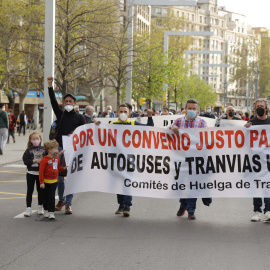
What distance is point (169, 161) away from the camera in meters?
10.4

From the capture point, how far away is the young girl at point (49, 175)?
9.91 meters

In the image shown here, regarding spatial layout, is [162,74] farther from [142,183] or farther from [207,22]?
[207,22]

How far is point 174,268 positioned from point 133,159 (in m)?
3.87

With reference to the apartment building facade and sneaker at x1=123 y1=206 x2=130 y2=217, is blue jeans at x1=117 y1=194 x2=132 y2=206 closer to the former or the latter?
sneaker at x1=123 y1=206 x2=130 y2=217

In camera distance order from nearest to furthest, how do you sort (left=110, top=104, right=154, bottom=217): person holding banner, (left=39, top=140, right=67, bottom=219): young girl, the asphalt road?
1. the asphalt road
2. (left=39, top=140, right=67, bottom=219): young girl
3. (left=110, top=104, right=154, bottom=217): person holding banner

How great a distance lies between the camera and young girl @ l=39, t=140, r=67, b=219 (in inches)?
390

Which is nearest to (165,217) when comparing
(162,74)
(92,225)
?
(92,225)

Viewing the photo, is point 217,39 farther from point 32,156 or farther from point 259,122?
point 32,156

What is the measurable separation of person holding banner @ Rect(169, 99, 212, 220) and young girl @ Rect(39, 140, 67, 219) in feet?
5.89

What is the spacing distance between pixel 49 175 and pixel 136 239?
2132 millimetres

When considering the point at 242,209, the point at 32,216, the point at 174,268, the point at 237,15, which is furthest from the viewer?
the point at 237,15

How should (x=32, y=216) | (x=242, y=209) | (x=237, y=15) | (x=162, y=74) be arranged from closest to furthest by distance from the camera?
(x=32, y=216), (x=242, y=209), (x=162, y=74), (x=237, y=15)

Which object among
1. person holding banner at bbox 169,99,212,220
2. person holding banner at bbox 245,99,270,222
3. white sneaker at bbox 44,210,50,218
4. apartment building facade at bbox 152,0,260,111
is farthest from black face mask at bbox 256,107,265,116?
apartment building facade at bbox 152,0,260,111

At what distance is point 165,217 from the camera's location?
33.8ft
